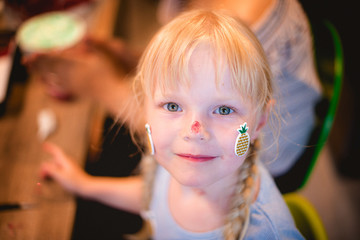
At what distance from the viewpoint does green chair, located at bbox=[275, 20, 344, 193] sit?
0.85m

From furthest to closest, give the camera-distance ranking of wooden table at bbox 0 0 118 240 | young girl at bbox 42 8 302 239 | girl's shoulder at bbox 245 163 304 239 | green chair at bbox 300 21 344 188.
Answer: green chair at bbox 300 21 344 188, wooden table at bbox 0 0 118 240, girl's shoulder at bbox 245 163 304 239, young girl at bbox 42 8 302 239

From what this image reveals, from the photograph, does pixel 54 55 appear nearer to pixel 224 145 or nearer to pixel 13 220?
pixel 13 220

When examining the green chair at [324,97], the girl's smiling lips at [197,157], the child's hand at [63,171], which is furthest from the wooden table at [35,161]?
the green chair at [324,97]

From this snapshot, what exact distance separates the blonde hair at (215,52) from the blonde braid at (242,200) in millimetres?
164

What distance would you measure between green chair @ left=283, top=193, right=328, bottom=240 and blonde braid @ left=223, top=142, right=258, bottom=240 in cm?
17

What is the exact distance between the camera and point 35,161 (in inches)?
33.0

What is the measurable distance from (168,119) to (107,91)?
68 centimetres

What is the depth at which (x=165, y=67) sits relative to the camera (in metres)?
0.51

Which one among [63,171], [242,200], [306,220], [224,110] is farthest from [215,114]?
[63,171]

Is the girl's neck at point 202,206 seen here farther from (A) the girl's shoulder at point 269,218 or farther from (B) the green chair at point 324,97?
(B) the green chair at point 324,97

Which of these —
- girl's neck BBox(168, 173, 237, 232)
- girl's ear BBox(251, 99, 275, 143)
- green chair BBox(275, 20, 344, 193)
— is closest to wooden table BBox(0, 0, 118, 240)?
girl's neck BBox(168, 173, 237, 232)

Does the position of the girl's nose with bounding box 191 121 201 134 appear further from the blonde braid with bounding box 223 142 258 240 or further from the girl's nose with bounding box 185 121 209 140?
the blonde braid with bounding box 223 142 258 240

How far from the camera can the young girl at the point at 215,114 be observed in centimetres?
49

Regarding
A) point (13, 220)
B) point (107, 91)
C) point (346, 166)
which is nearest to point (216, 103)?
point (13, 220)
